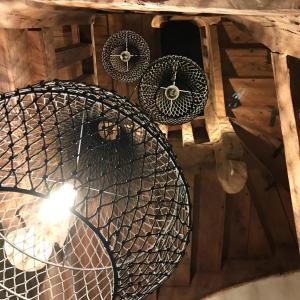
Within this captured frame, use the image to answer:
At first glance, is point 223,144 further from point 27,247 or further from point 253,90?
point 253,90

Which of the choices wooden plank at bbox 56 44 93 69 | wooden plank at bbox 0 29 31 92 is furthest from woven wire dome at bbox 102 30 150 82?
wooden plank at bbox 0 29 31 92

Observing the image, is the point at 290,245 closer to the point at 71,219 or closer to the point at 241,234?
the point at 241,234

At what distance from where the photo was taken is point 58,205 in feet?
3.63

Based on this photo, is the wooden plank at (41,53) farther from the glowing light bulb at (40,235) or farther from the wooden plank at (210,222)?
the wooden plank at (210,222)

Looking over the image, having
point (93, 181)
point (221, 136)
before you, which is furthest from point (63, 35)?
point (93, 181)

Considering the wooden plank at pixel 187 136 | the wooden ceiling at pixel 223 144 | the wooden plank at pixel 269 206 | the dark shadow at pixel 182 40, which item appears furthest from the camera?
the dark shadow at pixel 182 40

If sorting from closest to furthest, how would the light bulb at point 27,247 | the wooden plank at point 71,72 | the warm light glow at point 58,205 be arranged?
the warm light glow at point 58,205 < the light bulb at point 27,247 < the wooden plank at point 71,72

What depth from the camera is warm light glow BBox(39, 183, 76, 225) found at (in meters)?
1.10

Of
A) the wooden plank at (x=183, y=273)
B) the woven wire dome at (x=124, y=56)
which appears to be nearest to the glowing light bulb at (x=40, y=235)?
the woven wire dome at (x=124, y=56)

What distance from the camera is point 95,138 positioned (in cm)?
136

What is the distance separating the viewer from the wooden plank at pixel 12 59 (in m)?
1.53

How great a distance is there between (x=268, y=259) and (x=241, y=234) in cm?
30

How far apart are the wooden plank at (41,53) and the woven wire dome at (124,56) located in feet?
3.22

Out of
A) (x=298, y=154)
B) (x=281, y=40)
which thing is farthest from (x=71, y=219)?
(x=281, y=40)
